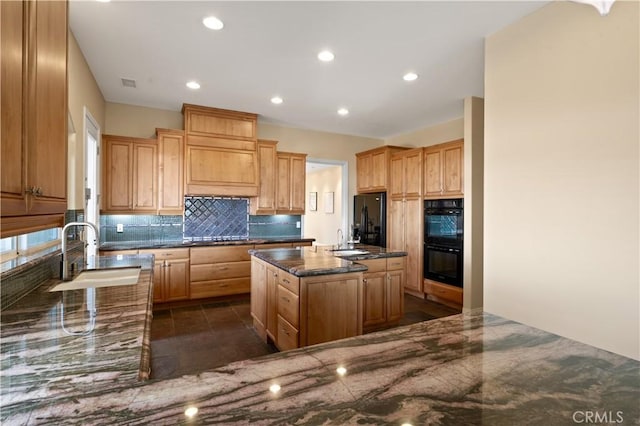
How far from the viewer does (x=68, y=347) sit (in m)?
1.06

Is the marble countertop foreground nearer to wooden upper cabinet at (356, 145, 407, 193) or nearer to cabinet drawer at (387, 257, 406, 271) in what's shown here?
cabinet drawer at (387, 257, 406, 271)

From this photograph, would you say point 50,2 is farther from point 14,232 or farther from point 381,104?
point 381,104

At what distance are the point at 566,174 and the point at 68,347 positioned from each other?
9.20 feet

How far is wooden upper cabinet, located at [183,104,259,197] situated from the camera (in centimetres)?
444

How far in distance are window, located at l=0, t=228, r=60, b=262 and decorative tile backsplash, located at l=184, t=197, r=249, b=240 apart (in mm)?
2328

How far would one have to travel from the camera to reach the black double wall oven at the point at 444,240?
166 inches

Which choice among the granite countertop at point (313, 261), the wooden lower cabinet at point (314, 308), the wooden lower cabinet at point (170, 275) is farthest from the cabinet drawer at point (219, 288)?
the wooden lower cabinet at point (314, 308)

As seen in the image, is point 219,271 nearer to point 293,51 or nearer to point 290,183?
point 290,183

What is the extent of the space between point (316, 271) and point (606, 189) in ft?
6.30

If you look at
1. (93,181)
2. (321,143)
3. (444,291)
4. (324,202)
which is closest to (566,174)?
(444,291)

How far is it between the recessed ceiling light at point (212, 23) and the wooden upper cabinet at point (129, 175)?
2351 mm

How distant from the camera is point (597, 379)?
0.83m

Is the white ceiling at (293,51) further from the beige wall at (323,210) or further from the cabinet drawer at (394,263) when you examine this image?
A: the beige wall at (323,210)

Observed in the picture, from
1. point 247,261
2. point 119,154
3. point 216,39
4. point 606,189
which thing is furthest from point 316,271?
point 119,154
